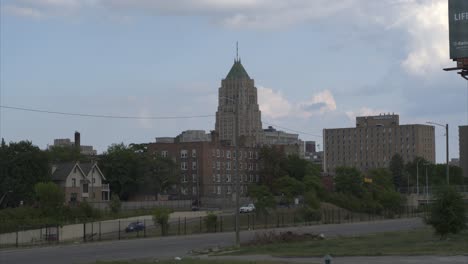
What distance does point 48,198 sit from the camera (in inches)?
3686

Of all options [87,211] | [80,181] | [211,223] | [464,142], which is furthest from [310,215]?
[80,181]

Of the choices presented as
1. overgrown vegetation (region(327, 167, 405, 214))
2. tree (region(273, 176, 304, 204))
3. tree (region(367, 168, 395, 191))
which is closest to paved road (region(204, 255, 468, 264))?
overgrown vegetation (region(327, 167, 405, 214))

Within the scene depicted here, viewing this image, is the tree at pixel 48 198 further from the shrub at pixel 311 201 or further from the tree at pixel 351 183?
the tree at pixel 351 183

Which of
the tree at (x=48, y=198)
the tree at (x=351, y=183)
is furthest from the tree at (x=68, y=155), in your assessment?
the tree at (x=351, y=183)

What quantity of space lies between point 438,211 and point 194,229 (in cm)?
3948

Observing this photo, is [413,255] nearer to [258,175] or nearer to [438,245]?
[438,245]

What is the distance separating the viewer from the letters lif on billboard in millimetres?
39625

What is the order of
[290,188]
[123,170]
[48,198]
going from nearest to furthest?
1. [48,198]
2. [123,170]
3. [290,188]

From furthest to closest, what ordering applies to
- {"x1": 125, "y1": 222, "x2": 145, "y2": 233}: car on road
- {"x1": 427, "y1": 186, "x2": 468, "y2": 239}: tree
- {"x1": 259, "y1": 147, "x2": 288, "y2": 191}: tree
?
{"x1": 259, "y1": 147, "x2": 288, "y2": 191}: tree
{"x1": 125, "y1": 222, "x2": 145, "y2": 233}: car on road
{"x1": 427, "y1": 186, "x2": 468, "y2": 239}: tree

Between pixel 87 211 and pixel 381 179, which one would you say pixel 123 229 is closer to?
pixel 87 211

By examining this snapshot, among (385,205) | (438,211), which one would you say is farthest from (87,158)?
(438,211)

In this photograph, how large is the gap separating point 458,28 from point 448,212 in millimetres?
11981

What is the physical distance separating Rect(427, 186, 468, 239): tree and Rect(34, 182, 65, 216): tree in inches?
2290

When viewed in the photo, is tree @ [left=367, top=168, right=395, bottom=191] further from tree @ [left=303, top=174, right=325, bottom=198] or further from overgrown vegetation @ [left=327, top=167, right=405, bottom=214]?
tree @ [left=303, top=174, right=325, bottom=198]
